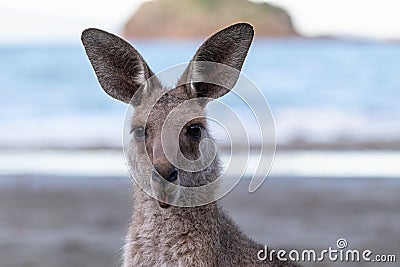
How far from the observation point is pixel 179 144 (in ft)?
13.3

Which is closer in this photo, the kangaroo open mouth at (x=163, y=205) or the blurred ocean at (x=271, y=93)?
the kangaroo open mouth at (x=163, y=205)

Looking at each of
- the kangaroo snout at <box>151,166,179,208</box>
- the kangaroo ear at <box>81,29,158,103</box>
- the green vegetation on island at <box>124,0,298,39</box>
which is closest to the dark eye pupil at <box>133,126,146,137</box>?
the kangaroo ear at <box>81,29,158,103</box>

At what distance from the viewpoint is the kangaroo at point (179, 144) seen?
409 centimetres

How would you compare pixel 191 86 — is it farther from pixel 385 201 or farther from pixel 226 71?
pixel 385 201

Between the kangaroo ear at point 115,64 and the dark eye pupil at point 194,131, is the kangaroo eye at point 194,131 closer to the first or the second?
the dark eye pupil at point 194,131

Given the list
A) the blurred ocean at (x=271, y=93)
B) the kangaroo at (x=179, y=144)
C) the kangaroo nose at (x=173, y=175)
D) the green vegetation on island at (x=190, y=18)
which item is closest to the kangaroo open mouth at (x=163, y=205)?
the kangaroo at (x=179, y=144)

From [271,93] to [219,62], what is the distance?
20985 millimetres

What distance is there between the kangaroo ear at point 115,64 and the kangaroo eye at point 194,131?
13.0 inches

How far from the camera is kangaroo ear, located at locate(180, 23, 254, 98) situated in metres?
4.03

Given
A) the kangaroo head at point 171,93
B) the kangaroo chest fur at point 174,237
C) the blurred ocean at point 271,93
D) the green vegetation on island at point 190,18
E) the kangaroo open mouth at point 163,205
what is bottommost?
the blurred ocean at point 271,93

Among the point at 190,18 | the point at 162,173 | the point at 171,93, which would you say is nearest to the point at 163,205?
the point at 162,173

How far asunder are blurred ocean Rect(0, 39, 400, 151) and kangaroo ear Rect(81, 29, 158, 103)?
8.73 metres

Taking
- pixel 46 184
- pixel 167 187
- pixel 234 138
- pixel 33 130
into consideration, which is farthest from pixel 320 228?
pixel 33 130

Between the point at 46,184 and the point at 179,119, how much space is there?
9.62m
